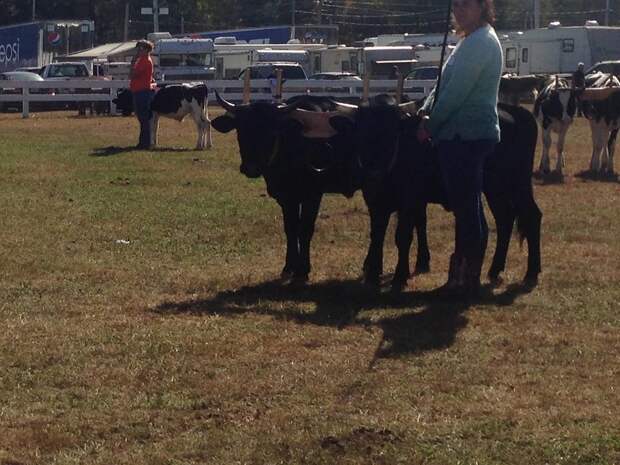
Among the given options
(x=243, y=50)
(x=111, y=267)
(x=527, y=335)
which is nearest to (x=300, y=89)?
(x=243, y=50)

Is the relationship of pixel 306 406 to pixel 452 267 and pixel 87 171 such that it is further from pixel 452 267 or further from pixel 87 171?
pixel 87 171

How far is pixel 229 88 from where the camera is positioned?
38.6 metres

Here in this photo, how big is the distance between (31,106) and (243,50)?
14.5 metres

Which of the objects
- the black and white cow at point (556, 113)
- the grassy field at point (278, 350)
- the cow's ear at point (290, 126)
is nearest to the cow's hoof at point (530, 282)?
the grassy field at point (278, 350)

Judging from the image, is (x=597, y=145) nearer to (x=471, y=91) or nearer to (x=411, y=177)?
(x=411, y=177)

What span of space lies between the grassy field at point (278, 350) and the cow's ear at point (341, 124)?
131cm

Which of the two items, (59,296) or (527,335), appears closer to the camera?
(527,335)

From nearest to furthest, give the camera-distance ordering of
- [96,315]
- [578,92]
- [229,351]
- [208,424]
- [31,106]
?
[208,424] → [229,351] → [96,315] → [578,92] → [31,106]

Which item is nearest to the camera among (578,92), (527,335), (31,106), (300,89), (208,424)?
(208,424)

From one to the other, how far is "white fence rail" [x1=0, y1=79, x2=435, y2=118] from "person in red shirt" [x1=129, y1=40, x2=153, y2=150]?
12.8 metres

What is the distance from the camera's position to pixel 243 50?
55875 mm

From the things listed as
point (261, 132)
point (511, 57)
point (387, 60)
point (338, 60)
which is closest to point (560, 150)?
point (261, 132)

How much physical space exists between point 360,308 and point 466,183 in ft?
3.99

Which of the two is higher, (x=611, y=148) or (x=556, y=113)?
(x=556, y=113)
